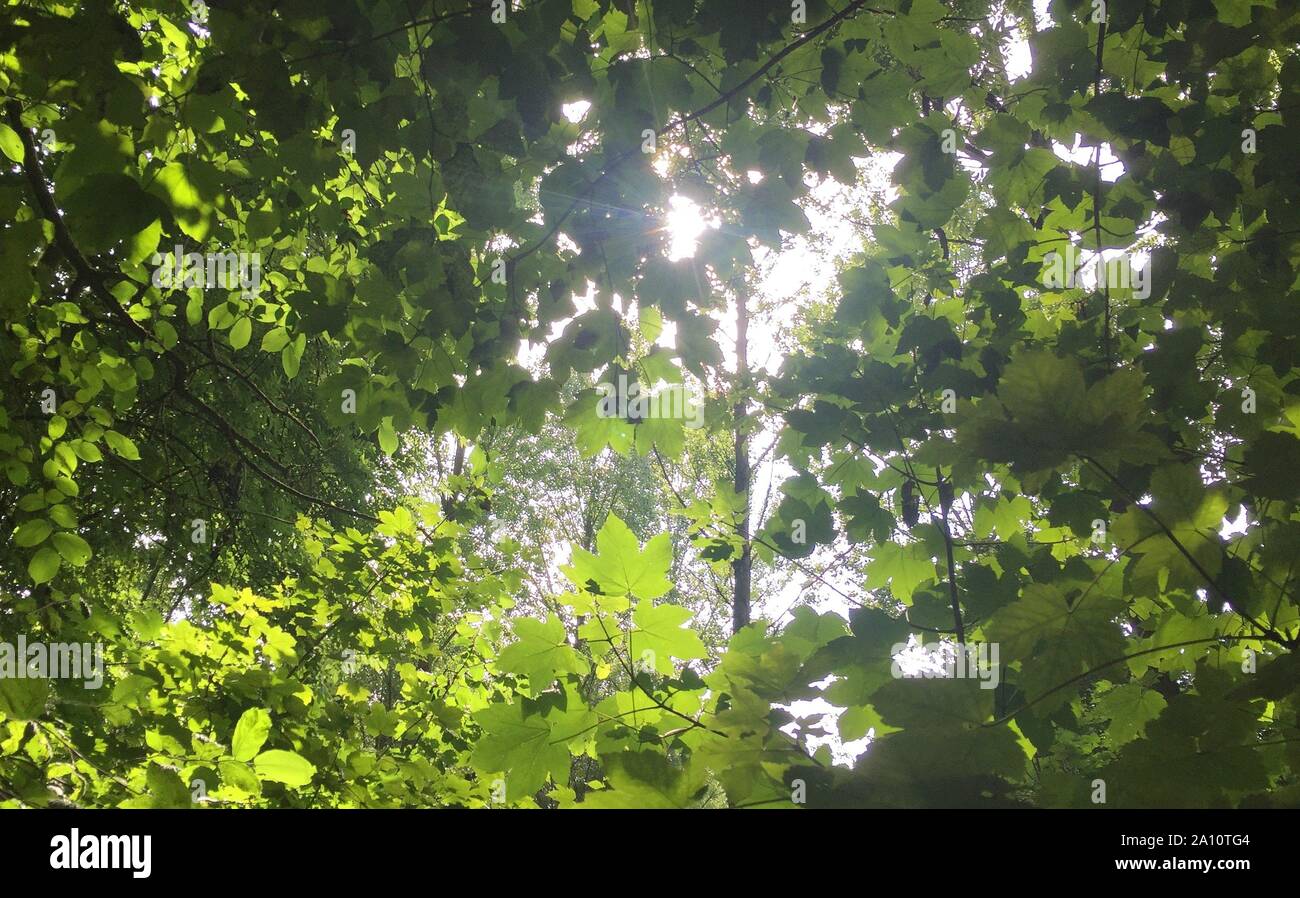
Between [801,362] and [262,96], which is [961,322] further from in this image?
[262,96]

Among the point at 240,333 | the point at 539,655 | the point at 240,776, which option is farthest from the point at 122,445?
the point at 539,655

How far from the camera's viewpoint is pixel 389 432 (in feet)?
7.92

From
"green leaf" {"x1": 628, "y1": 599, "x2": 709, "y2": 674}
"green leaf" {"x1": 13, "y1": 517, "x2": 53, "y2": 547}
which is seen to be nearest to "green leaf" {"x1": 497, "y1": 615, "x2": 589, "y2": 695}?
"green leaf" {"x1": 628, "y1": 599, "x2": 709, "y2": 674}

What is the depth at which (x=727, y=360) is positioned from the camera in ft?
7.28

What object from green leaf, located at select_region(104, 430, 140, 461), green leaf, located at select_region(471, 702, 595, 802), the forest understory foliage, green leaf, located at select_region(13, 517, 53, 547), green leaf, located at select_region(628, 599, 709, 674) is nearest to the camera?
the forest understory foliage

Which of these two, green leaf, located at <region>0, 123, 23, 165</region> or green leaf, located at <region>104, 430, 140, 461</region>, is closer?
green leaf, located at <region>0, 123, 23, 165</region>

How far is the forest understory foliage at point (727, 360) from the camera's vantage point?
1191 mm

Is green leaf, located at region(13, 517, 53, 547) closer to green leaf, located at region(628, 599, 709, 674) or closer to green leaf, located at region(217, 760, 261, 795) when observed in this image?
green leaf, located at region(217, 760, 261, 795)

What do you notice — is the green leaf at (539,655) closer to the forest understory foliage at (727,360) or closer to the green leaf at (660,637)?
the forest understory foliage at (727,360)

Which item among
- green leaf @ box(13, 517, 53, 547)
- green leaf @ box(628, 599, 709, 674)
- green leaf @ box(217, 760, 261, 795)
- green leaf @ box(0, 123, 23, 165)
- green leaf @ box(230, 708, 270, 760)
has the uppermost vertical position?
green leaf @ box(0, 123, 23, 165)

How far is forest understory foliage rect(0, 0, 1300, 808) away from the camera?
3.91 feet

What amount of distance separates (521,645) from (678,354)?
949mm

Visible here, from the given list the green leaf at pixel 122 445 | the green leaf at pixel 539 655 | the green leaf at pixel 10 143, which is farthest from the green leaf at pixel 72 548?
the green leaf at pixel 539 655

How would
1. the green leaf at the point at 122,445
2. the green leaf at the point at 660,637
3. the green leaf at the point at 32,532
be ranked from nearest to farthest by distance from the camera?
1. the green leaf at the point at 660,637
2. the green leaf at the point at 32,532
3. the green leaf at the point at 122,445
